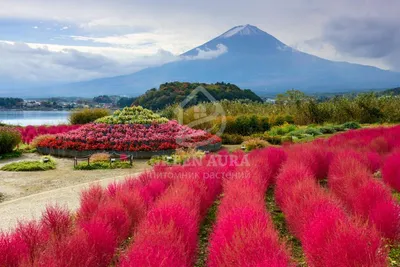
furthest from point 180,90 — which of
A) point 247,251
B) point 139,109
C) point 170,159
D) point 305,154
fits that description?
point 247,251

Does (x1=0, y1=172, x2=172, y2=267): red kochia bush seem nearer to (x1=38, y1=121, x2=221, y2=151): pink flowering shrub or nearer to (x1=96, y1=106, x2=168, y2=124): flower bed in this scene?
(x1=38, y1=121, x2=221, y2=151): pink flowering shrub

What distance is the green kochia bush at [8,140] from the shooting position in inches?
610

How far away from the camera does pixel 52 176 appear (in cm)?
1118

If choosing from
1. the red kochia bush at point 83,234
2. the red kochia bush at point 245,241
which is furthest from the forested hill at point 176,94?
Answer: the red kochia bush at point 245,241

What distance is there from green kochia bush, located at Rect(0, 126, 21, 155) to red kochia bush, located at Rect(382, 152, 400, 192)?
13.5 m

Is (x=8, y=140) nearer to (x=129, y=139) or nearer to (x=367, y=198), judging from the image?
(x=129, y=139)

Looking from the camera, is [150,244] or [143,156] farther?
[143,156]

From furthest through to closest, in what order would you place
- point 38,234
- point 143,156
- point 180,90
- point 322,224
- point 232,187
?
1. point 180,90
2. point 143,156
3. point 232,187
4. point 38,234
5. point 322,224

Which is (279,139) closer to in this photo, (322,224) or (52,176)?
(52,176)

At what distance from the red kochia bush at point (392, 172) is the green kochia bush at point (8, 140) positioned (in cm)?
1347

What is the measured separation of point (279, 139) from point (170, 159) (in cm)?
610

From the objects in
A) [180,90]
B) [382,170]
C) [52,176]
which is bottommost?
[52,176]

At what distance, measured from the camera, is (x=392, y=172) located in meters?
7.24

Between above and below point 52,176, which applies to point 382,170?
above
